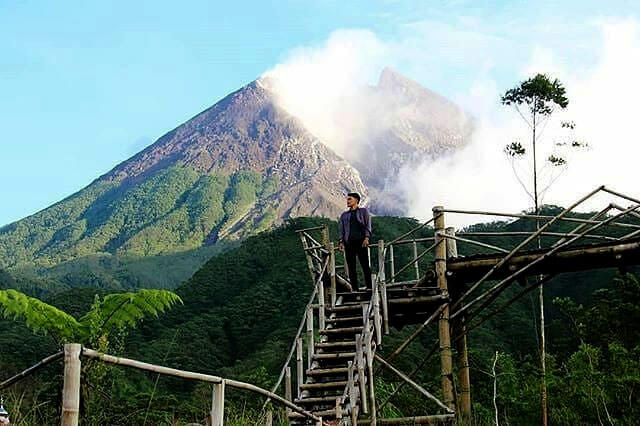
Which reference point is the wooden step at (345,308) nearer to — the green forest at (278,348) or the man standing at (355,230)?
the man standing at (355,230)

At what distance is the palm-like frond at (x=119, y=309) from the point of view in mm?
9023

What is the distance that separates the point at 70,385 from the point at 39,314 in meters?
5.17

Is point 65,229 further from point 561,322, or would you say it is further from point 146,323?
point 561,322

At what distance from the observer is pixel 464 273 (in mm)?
11305

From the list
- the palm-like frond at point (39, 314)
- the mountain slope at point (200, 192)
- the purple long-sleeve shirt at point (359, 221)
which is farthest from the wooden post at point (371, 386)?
the mountain slope at point (200, 192)

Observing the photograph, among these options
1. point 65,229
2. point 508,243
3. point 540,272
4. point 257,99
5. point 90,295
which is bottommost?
point 540,272

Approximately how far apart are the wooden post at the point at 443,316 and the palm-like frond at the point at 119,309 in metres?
→ 3.83

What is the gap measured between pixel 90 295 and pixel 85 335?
39652mm

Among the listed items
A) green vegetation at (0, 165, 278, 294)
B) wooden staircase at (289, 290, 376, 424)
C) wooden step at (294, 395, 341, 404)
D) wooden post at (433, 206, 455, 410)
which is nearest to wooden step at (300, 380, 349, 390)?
wooden staircase at (289, 290, 376, 424)

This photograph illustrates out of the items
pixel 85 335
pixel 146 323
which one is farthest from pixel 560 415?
pixel 146 323

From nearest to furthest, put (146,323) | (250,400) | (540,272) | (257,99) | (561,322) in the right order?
1. (540,272)
2. (250,400)
3. (561,322)
4. (146,323)
5. (257,99)

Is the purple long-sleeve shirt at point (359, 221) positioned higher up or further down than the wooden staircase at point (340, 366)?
higher up

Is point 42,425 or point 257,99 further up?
point 257,99

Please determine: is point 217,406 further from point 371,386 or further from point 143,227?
point 143,227
